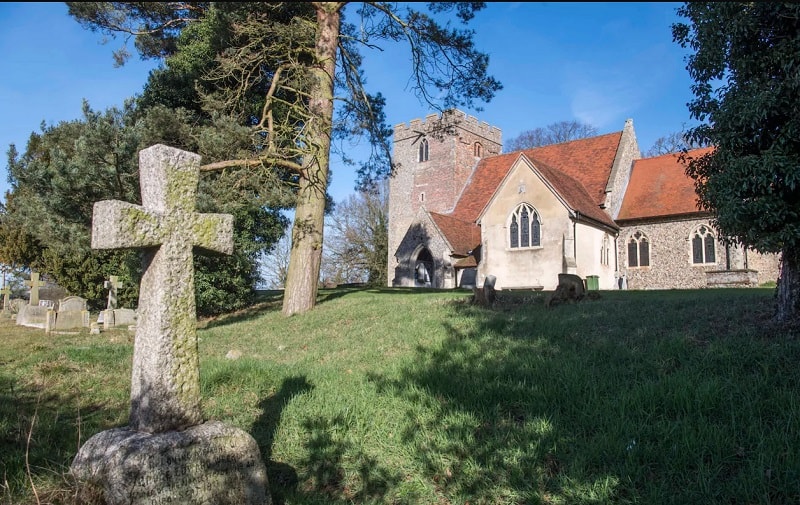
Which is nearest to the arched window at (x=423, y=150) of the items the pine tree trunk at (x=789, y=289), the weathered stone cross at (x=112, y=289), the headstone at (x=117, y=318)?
the weathered stone cross at (x=112, y=289)

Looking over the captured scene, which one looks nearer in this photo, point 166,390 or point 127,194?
point 166,390

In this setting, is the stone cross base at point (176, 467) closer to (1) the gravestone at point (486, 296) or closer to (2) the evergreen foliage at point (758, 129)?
(2) the evergreen foliage at point (758, 129)

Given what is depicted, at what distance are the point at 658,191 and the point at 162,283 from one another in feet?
96.7

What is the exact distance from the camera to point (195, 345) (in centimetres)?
373

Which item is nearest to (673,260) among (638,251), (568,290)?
(638,251)

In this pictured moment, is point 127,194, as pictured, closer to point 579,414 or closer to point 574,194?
point 579,414

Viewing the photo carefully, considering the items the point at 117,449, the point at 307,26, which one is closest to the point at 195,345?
the point at 117,449

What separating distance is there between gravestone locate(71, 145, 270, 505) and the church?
16.8 m

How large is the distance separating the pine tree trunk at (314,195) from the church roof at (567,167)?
13.0m

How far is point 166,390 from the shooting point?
11.6ft

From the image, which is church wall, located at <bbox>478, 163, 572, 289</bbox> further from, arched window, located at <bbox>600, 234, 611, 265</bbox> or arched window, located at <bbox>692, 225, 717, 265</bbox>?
arched window, located at <bbox>692, 225, 717, 265</bbox>

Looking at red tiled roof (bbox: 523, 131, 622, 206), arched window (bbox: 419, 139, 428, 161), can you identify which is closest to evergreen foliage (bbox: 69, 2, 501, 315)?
red tiled roof (bbox: 523, 131, 622, 206)

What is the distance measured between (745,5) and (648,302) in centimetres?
547

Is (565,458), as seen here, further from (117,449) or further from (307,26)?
(307,26)
